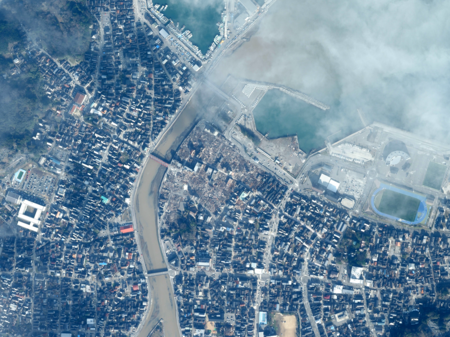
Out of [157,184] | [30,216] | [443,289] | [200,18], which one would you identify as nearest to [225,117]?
[157,184]

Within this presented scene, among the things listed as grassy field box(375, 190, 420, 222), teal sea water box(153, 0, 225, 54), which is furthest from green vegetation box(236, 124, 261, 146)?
grassy field box(375, 190, 420, 222)

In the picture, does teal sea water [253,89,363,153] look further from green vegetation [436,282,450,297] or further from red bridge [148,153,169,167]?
green vegetation [436,282,450,297]

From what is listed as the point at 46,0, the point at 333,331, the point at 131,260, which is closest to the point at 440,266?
the point at 333,331

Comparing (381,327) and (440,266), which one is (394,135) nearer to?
(440,266)

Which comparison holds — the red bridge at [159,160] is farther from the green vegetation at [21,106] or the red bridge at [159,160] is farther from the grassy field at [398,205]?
the grassy field at [398,205]

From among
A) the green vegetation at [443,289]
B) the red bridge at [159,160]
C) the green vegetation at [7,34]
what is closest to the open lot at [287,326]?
the green vegetation at [443,289]

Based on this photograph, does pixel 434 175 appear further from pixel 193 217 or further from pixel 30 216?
pixel 30 216
